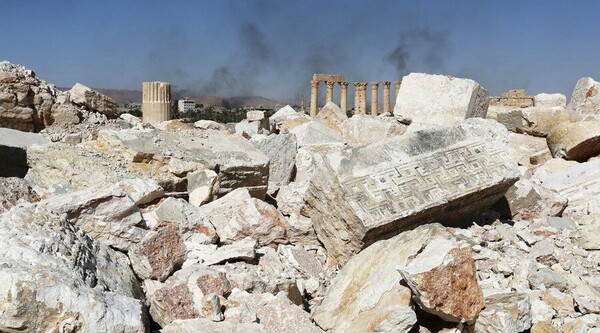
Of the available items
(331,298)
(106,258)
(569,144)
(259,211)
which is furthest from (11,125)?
(569,144)

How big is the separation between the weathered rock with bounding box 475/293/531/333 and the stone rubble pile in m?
0.01

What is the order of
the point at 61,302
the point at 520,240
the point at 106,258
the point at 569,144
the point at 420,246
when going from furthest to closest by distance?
the point at 569,144 → the point at 520,240 → the point at 420,246 → the point at 106,258 → the point at 61,302

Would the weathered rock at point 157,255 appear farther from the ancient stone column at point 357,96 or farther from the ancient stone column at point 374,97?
the ancient stone column at point 357,96

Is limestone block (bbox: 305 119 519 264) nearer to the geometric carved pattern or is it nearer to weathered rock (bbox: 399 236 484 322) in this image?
the geometric carved pattern

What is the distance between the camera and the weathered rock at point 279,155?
6.14m

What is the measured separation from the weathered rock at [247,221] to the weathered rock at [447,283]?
4.97 feet


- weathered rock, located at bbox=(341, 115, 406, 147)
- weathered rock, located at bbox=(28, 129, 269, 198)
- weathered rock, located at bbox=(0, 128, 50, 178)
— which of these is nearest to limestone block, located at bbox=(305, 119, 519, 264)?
weathered rock, located at bbox=(28, 129, 269, 198)

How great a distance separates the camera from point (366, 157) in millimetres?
4613

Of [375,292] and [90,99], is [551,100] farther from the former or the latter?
[375,292]

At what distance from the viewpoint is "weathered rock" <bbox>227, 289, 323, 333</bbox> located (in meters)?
3.03

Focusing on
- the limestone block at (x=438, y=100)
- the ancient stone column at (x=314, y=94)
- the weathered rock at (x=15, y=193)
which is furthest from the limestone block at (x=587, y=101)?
the ancient stone column at (x=314, y=94)

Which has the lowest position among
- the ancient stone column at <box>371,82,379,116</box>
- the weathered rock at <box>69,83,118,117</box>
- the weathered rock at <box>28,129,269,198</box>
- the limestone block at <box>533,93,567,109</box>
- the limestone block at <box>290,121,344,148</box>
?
the weathered rock at <box>28,129,269,198</box>

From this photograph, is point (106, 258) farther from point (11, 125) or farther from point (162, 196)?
point (11, 125)

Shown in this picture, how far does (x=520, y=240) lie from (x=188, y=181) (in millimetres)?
2868
